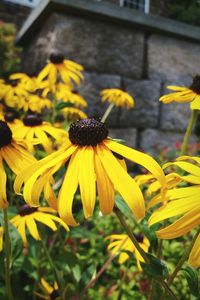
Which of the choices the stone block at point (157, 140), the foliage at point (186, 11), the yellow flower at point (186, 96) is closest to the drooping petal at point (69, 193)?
the yellow flower at point (186, 96)

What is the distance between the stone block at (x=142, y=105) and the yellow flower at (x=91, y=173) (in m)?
2.63

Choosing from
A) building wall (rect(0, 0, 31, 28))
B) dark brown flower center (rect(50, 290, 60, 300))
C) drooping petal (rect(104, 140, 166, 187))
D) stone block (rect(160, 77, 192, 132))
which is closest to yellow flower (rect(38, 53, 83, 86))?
dark brown flower center (rect(50, 290, 60, 300))

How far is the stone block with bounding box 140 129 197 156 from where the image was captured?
350 centimetres

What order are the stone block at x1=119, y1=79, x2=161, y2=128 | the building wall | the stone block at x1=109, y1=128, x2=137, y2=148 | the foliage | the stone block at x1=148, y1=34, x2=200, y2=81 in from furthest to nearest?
the foliage < the building wall < the stone block at x1=148, y1=34, x2=200, y2=81 < the stone block at x1=119, y1=79, x2=161, y2=128 < the stone block at x1=109, y1=128, x2=137, y2=148

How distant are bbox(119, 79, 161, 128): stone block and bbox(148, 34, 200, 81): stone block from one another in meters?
0.13

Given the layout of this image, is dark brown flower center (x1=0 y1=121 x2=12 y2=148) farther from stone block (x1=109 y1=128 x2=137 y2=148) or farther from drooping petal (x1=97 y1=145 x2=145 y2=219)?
stone block (x1=109 y1=128 x2=137 y2=148)

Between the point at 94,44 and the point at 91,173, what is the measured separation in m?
2.81

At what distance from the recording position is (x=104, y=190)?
651mm

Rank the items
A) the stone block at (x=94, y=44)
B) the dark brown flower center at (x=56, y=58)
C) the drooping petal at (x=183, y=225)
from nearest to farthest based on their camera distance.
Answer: the drooping petal at (x=183, y=225) < the dark brown flower center at (x=56, y=58) < the stone block at (x=94, y=44)

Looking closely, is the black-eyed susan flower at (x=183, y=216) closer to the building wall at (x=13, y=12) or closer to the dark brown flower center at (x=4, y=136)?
the dark brown flower center at (x=4, y=136)

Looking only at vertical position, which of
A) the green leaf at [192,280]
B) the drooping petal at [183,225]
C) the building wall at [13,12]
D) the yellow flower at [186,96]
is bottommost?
the green leaf at [192,280]

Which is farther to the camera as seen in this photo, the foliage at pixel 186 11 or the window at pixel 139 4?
the window at pixel 139 4

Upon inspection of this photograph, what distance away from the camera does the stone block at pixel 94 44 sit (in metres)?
3.20

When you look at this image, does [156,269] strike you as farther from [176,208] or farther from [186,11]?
[186,11]
